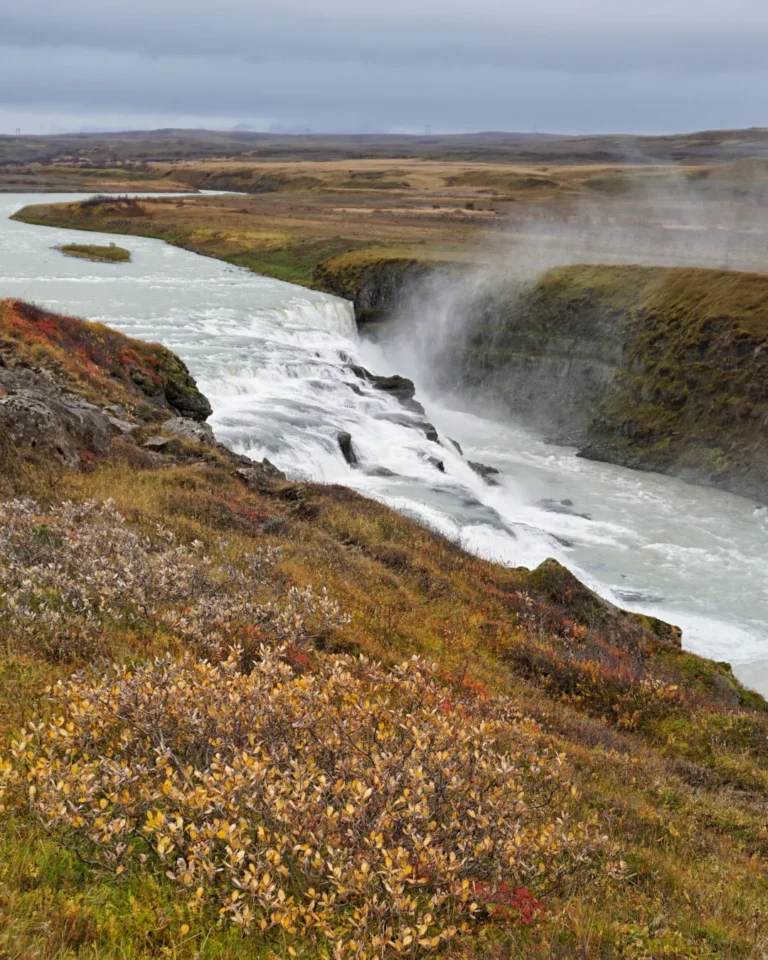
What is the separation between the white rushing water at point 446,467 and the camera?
82.8 feet

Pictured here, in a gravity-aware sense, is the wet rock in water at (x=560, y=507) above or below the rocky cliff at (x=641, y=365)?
below

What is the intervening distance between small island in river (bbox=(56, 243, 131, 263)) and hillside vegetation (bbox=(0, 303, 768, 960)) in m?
55.9

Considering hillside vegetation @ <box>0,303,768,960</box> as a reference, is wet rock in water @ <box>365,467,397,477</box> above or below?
below

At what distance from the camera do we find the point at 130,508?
1348 cm

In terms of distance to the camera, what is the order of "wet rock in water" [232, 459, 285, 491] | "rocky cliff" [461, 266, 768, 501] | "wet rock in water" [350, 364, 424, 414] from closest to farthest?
1. "wet rock in water" [232, 459, 285, 491]
2. "rocky cliff" [461, 266, 768, 501]
3. "wet rock in water" [350, 364, 424, 414]

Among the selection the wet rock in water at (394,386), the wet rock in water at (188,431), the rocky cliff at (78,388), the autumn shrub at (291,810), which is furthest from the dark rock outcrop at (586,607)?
the wet rock in water at (394,386)

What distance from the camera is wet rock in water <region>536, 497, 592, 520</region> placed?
32.9 meters

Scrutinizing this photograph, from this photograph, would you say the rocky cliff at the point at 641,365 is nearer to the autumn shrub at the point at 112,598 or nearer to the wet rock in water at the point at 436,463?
the wet rock in water at the point at 436,463

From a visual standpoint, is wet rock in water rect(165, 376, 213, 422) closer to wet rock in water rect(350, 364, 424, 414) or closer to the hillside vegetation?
the hillside vegetation

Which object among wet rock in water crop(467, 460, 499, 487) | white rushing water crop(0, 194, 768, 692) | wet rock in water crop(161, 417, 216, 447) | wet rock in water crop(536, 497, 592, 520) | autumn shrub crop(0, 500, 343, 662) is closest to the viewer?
autumn shrub crop(0, 500, 343, 662)

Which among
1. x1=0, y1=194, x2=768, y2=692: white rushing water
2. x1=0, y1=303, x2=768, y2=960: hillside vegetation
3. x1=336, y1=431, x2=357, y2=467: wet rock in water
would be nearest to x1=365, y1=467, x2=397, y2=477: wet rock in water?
x1=0, y1=194, x2=768, y2=692: white rushing water

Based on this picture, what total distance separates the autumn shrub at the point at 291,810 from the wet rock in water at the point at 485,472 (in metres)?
29.5

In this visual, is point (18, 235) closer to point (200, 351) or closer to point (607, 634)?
point (200, 351)

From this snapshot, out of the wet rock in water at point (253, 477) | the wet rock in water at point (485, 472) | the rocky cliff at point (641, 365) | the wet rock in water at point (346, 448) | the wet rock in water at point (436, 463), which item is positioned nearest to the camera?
the wet rock in water at point (253, 477)
